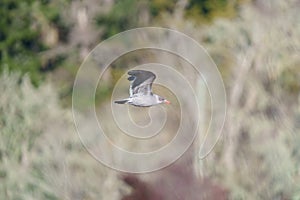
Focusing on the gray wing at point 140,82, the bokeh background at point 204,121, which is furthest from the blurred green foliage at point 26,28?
the gray wing at point 140,82

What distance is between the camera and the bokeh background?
10.8 m

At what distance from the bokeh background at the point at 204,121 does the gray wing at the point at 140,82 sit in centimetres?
94

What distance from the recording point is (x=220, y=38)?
14.9 meters

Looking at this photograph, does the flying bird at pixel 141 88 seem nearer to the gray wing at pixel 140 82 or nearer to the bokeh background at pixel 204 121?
the gray wing at pixel 140 82

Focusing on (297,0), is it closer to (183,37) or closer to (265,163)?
(183,37)

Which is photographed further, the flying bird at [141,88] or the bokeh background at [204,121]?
the bokeh background at [204,121]

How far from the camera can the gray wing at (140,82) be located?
30.4 ft

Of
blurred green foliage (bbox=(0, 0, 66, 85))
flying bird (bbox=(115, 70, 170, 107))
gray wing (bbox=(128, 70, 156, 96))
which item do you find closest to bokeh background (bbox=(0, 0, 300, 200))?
blurred green foliage (bbox=(0, 0, 66, 85))

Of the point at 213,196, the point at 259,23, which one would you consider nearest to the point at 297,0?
the point at 259,23

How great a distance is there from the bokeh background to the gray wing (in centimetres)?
94

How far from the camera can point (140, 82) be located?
926 cm

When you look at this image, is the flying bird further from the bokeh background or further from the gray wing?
the bokeh background

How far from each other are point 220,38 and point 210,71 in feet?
6.08

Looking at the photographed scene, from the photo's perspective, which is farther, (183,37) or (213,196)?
(183,37)
